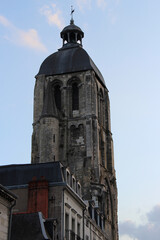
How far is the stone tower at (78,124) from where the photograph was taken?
46.2 meters

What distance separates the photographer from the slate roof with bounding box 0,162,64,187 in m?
24.8

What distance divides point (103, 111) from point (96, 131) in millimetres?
6242

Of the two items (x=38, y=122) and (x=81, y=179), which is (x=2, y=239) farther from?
(x=38, y=122)

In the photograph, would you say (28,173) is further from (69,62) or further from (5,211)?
(69,62)

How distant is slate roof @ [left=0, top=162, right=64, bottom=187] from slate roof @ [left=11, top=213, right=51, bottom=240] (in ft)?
13.8

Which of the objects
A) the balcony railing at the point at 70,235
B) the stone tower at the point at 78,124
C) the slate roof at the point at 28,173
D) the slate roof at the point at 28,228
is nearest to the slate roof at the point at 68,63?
the stone tower at the point at 78,124

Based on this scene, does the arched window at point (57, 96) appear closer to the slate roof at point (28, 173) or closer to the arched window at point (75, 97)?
the arched window at point (75, 97)

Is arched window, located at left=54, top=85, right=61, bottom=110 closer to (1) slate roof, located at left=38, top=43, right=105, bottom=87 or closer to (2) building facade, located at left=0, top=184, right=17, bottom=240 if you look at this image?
(1) slate roof, located at left=38, top=43, right=105, bottom=87

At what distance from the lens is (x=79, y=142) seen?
48.1 metres

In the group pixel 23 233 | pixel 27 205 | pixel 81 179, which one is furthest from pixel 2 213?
pixel 81 179

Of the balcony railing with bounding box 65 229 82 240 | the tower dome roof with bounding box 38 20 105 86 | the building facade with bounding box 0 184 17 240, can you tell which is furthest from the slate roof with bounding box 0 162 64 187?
the tower dome roof with bounding box 38 20 105 86

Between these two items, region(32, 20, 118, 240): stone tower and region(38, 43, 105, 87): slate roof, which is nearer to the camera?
region(32, 20, 118, 240): stone tower

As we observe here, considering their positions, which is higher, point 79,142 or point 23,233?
point 79,142

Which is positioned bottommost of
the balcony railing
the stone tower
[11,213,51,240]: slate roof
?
[11,213,51,240]: slate roof
